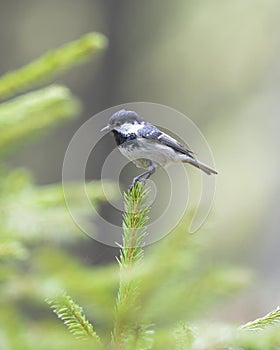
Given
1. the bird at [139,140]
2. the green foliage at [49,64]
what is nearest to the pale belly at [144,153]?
the bird at [139,140]

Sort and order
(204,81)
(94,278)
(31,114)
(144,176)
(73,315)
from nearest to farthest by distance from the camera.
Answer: (73,315) < (144,176) < (94,278) < (31,114) < (204,81)

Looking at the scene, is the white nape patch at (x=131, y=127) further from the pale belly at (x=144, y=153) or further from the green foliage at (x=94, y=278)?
the green foliage at (x=94, y=278)

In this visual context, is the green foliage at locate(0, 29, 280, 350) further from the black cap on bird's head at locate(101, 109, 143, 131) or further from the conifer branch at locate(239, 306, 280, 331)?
the black cap on bird's head at locate(101, 109, 143, 131)

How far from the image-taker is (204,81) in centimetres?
675

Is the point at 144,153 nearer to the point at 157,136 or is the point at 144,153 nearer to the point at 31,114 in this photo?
the point at 157,136

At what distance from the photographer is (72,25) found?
4.79 metres

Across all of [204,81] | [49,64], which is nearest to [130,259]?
[49,64]

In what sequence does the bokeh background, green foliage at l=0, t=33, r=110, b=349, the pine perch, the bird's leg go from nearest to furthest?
1. the pine perch
2. the bird's leg
3. green foliage at l=0, t=33, r=110, b=349
4. the bokeh background

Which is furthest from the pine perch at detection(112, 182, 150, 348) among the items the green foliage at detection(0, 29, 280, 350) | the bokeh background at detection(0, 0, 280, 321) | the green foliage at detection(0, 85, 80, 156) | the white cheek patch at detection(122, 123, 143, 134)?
the bokeh background at detection(0, 0, 280, 321)

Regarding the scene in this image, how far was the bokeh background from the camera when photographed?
4598 mm

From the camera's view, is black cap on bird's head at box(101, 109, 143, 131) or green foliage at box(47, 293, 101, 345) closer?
green foliage at box(47, 293, 101, 345)

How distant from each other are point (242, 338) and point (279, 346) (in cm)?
5

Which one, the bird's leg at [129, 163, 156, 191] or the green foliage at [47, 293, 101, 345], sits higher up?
the bird's leg at [129, 163, 156, 191]

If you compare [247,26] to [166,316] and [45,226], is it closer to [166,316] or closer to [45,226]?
[45,226]
